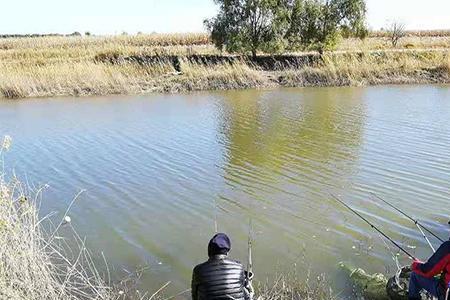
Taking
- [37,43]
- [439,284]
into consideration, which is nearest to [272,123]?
[439,284]

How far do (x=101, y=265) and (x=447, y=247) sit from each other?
402cm

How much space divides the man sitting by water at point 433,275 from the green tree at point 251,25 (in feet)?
91.3

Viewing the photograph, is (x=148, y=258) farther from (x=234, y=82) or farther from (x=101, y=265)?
(x=234, y=82)

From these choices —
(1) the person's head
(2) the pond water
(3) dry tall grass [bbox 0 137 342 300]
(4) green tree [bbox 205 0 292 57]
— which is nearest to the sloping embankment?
(4) green tree [bbox 205 0 292 57]

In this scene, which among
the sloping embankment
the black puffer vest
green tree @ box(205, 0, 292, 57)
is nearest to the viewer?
the black puffer vest

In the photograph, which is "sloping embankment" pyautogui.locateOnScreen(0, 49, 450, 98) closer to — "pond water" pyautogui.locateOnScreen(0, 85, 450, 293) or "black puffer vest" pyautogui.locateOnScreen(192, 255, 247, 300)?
"pond water" pyautogui.locateOnScreen(0, 85, 450, 293)

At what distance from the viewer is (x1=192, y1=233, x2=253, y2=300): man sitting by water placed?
4012mm

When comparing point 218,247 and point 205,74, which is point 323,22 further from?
point 218,247

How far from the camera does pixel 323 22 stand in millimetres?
32875

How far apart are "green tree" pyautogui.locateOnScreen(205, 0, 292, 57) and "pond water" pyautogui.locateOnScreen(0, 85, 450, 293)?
13.4 metres

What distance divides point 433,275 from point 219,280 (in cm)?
189

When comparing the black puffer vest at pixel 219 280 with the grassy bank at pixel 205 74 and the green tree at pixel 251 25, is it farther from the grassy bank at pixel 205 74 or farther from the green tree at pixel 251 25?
the green tree at pixel 251 25

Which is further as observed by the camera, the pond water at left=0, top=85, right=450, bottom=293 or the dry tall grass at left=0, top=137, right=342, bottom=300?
the pond water at left=0, top=85, right=450, bottom=293

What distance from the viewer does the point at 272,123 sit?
626 inches
